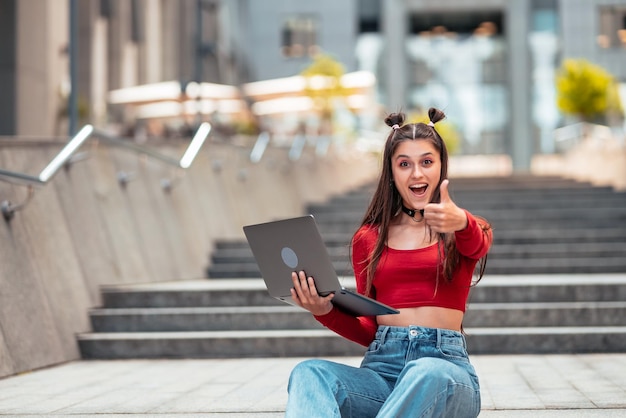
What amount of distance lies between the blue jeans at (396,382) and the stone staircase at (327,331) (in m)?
3.35

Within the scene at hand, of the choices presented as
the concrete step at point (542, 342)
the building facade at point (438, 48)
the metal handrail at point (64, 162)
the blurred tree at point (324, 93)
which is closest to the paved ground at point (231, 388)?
the concrete step at point (542, 342)

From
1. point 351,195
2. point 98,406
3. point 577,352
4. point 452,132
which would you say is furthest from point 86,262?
point 452,132

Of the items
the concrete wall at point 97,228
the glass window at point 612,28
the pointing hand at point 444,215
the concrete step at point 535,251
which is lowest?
the concrete step at point 535,251

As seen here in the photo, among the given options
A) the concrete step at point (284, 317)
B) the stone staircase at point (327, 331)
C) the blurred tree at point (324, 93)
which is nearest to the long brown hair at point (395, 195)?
the stone staircase at point (327, 331)

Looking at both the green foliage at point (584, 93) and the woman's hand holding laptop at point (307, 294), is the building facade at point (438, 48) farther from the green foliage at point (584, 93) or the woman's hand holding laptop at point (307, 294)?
the woman's hand holding laptop at point (307, 294)

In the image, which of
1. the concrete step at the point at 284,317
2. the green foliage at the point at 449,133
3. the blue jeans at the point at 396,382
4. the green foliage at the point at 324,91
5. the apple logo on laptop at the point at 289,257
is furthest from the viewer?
the green foliage at the point at 449,133

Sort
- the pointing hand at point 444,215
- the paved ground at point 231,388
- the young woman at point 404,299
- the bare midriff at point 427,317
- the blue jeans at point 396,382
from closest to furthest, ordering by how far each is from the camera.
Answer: the pointing hand at point 444,215 < the blue jeans at point 396,382 < the young woman at point 404,299 < the bare midriff at point 427,317 < the paved ground at point 231,388

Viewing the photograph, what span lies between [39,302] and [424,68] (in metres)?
36.7

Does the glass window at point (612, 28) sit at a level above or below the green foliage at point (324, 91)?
above

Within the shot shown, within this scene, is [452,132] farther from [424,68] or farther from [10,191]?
[10,191]

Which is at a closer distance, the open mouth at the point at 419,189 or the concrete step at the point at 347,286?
the open mouth at the point at 419,189

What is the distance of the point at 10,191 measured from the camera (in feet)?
25.4

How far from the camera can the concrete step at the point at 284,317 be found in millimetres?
8484

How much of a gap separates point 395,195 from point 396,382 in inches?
32.0
